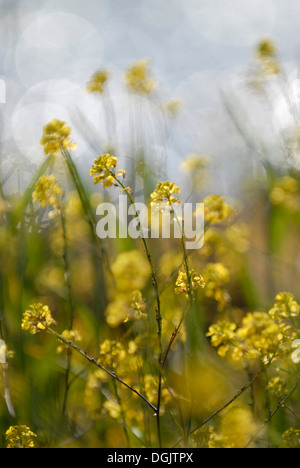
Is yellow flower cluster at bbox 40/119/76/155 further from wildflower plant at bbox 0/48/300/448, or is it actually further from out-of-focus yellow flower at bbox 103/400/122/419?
out-of-focus yellow flower at bbox 103/400/122/419

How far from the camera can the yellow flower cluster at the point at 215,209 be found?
677mm

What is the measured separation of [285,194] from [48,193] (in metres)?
0.81

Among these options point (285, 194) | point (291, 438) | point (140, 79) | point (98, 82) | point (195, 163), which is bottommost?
point (291, 438)

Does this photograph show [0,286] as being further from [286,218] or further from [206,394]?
[286,218]

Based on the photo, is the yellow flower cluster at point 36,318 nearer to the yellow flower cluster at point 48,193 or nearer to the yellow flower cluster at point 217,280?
the yellow flower cluster at point 48,193

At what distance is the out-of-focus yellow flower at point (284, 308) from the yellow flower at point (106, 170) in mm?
370

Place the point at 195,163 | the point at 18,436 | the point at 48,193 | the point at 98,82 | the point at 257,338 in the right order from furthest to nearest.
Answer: the point at 195,163, the point at 98,82, the point at 48,193, the point at 18,436, the point at 257,338

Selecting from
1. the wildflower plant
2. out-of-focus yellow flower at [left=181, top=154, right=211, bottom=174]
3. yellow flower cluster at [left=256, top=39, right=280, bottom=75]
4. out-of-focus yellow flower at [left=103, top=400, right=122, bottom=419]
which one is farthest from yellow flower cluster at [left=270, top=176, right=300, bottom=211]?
out-of-focus yellow flower at [left=103, top=400, right=122, bottom=419]

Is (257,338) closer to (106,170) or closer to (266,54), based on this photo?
(106,170)

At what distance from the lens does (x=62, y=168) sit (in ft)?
3.71

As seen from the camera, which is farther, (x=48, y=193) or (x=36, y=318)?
(x=48, y=193)

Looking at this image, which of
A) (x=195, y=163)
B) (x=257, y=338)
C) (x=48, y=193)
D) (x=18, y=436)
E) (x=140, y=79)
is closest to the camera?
(x=257, y=338)

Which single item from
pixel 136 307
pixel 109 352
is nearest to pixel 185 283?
pixel 136 307

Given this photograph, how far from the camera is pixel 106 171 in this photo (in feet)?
2.41
